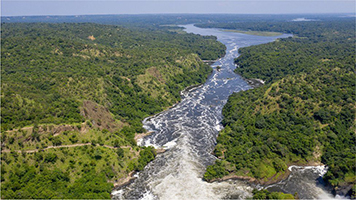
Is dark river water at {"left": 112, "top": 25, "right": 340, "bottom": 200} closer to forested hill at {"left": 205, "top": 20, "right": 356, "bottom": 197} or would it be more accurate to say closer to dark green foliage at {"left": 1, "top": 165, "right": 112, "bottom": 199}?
forested hill at {"left": 205, "top": 20, "right": 356, "bottom": 197}

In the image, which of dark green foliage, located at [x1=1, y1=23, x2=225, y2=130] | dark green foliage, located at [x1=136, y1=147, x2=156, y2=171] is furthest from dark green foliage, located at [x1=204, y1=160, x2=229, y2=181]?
dark green foliage, located at [x1=1, y1=23, x2=225, y2=130]

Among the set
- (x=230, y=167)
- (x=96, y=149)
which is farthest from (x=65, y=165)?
(x=230, y=167)

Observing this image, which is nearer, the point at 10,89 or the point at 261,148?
the point at 261,148

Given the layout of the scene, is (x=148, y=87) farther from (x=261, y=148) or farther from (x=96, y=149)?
(x=261, y=148)

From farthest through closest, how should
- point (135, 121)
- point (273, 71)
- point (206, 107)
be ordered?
point (273, 71)
point (206, 107)
point (135, 121)

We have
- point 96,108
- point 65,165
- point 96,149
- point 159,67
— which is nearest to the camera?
point 65,165

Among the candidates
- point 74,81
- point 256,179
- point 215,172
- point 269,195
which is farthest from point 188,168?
point 74,81

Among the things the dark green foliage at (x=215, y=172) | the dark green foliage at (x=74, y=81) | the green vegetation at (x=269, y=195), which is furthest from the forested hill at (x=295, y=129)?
the dark green foliage at (x=74, y=81)

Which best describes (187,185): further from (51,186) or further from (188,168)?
(51,186)

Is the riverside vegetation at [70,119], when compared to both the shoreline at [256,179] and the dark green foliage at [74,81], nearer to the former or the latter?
the dark green foliage at [74,81]
